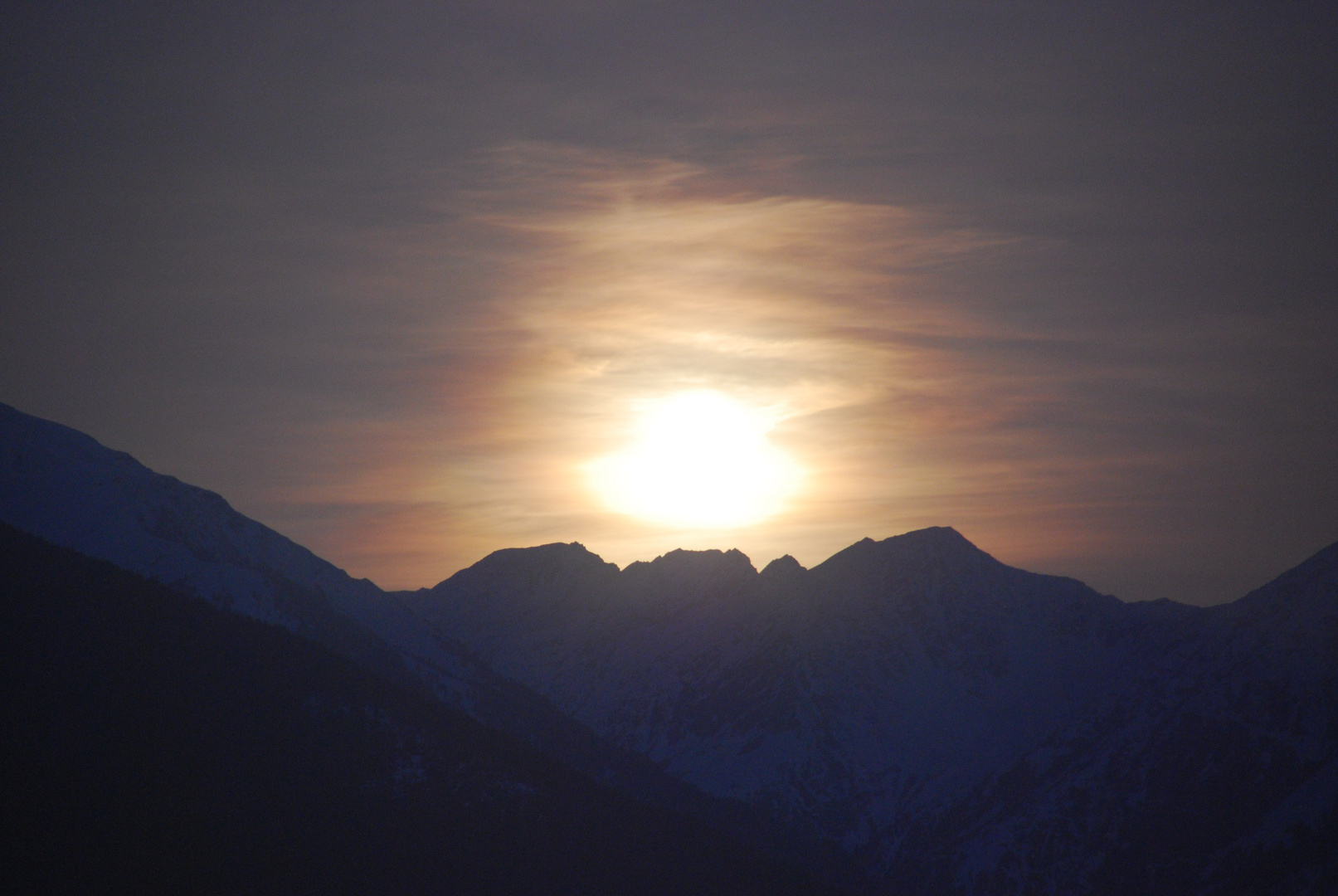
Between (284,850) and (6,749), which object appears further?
(284,850)

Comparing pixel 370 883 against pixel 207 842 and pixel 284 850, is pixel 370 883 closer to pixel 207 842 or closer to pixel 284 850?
pixel 284 850

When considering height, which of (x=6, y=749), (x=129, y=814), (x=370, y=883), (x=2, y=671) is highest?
(x=2, y=671)

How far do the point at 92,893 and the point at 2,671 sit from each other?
164ft

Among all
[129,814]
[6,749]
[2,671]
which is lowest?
[129,814]

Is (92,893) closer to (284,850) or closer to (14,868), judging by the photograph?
(14,868)

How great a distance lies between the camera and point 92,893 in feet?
570

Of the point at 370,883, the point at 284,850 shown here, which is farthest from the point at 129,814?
the point at 370,883

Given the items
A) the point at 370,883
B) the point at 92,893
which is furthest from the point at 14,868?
the point at 370,883

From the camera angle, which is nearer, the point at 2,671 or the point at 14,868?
the point at 14,868

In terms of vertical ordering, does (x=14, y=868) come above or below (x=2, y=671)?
below

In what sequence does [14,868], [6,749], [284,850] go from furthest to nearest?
1. [284,850]
2. [6,749]
3. [14,868]

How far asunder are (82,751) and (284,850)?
1560 inches

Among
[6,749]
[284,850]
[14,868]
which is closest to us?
[14,868]

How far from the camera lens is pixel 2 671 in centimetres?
19962
